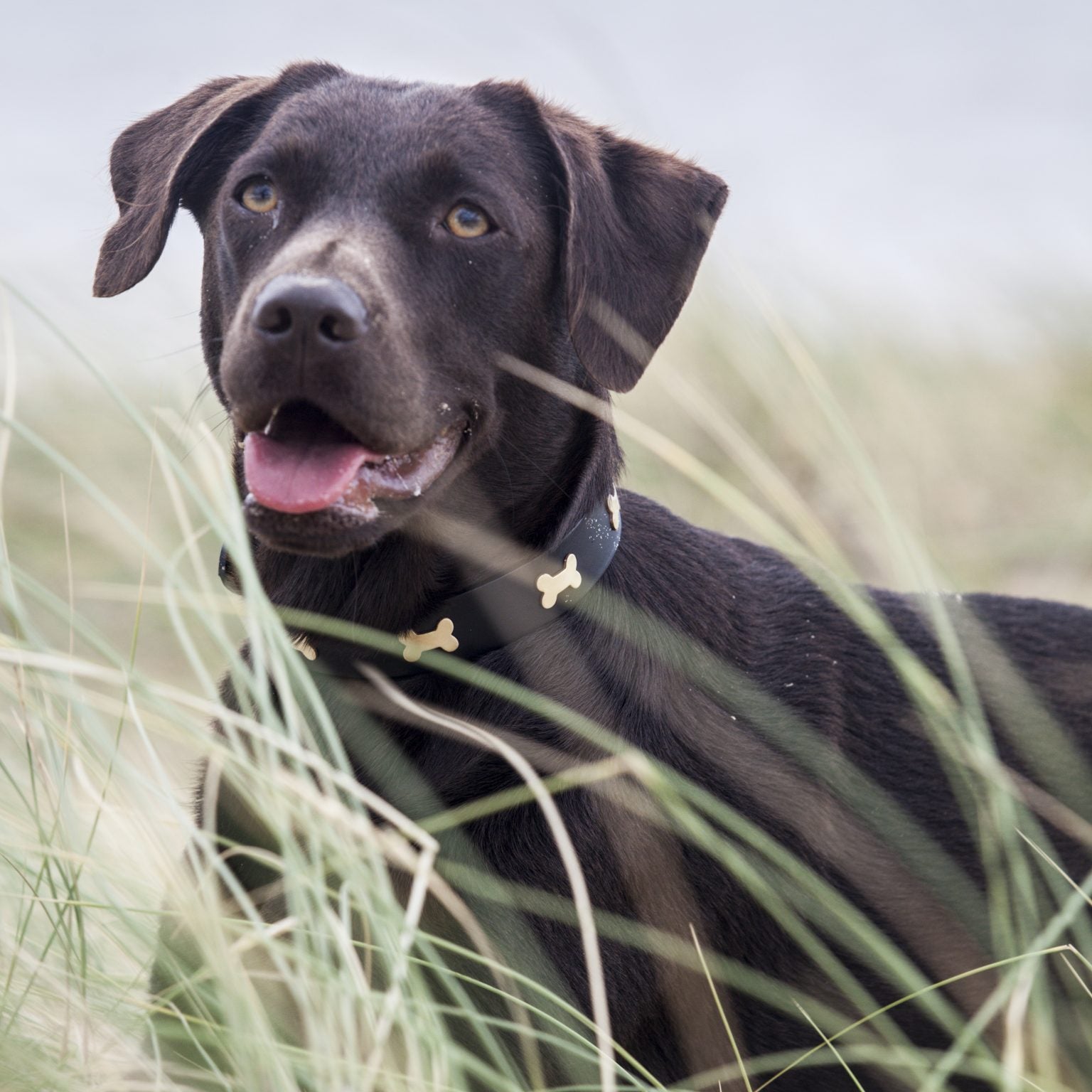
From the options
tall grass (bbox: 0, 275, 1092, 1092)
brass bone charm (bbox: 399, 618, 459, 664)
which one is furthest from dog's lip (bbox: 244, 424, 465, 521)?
brass bone charm (bbox: 399, 618, 459, 664)

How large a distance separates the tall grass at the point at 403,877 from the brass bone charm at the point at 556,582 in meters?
0.19

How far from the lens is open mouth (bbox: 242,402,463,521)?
2209 millimetres

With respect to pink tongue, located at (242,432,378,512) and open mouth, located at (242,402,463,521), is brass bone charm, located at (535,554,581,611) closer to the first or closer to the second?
open mouth, located at (242,402,463,521)

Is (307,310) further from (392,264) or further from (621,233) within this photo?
(621,233)

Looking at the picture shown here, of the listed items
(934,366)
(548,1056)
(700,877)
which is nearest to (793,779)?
(700,877)

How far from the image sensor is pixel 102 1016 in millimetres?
1961

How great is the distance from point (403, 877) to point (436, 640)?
41 centimetres

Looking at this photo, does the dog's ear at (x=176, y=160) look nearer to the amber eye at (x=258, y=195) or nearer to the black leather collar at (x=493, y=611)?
the amber eye at (x=258, y=195)

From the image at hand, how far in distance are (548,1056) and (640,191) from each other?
1.65 metres

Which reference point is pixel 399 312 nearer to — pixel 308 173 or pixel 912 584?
pixel 308 173

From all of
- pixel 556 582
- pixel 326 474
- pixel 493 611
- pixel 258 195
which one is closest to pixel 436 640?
pixel 493 611

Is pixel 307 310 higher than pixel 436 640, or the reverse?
pixel 307 310

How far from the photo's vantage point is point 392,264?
234 centimetres

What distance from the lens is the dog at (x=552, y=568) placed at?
2.26 m
